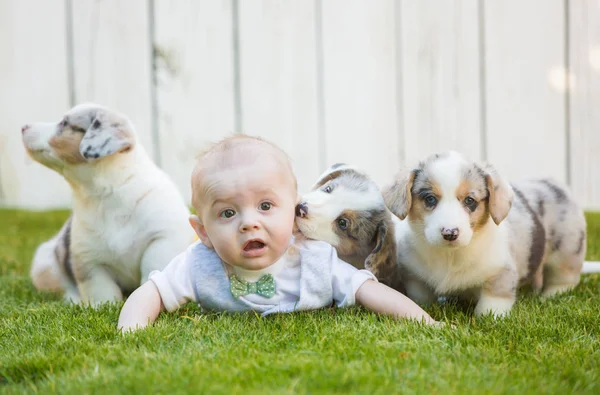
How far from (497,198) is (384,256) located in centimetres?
49

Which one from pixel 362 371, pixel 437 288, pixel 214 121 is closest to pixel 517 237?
pixel 437 288

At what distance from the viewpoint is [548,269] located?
3.31m

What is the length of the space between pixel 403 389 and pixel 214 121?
529 centimetres

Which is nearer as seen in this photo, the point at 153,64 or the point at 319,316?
the point at 319,316

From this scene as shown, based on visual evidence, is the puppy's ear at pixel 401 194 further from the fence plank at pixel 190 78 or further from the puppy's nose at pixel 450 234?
the fence plank at pixel 190 78

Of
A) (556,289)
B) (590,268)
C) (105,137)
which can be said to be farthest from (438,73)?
(105,137)

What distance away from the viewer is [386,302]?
8.64ft

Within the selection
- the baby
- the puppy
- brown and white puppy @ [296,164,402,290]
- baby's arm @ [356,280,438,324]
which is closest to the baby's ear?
the baby

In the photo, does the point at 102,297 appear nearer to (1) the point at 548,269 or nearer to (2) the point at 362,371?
(2) the point at 362,371

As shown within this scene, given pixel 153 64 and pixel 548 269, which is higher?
pixel 153 64

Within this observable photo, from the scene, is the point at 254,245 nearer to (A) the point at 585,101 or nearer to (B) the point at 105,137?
(B) the point at 105,137

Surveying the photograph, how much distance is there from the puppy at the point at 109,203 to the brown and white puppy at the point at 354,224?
2.47 feet

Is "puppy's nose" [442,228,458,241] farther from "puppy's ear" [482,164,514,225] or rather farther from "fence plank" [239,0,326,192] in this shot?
"fence plank" [239,0,326,192]

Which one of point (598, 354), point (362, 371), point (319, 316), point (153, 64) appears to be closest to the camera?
point (362, 371)
